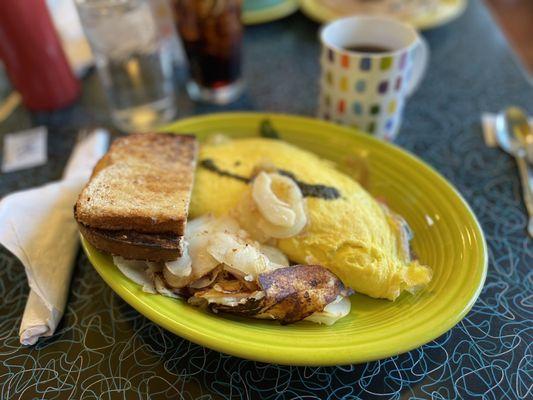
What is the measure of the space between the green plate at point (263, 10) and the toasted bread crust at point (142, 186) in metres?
0.91

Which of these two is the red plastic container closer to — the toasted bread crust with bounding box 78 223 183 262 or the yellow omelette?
the yellow omelette

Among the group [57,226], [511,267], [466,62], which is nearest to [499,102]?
[466,62]

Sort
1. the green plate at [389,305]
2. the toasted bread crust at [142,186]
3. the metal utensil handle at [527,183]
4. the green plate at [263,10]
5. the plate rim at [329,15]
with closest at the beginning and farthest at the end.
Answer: the green plate at [389,305] → the toasted bread crust at [142,186] → the metal utensil handle at [527,183] → the plate rim at [329,15] → the green plate at [263,10]

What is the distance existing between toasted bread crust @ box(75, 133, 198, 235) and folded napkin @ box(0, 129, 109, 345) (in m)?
0.14

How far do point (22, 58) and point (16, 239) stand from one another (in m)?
0.68

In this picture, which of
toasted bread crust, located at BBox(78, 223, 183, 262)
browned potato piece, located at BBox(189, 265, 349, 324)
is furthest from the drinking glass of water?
browned potato piece, located at BBox(189, 265, 349, 324)

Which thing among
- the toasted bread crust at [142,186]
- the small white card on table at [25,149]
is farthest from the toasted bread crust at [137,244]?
the small white card on table at [25,149]

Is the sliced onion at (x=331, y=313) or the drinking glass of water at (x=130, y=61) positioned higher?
the drinking glass of water at (x=130, y=61)

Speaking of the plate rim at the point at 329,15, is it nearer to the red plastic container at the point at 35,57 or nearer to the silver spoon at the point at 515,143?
the silver spoon at the point at 515,143

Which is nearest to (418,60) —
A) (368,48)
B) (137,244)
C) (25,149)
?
(368,48)

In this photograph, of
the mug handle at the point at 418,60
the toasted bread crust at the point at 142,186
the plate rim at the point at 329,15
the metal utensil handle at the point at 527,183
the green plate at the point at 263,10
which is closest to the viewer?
the toasted bread crust at the point at 142,186

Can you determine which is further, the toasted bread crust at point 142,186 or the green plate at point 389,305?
the toasted bread crust at point 142,186

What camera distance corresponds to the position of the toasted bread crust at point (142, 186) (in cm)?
74

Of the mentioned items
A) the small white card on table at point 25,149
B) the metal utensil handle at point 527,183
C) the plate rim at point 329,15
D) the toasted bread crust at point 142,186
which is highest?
the toasted bread crust at point 142,186
